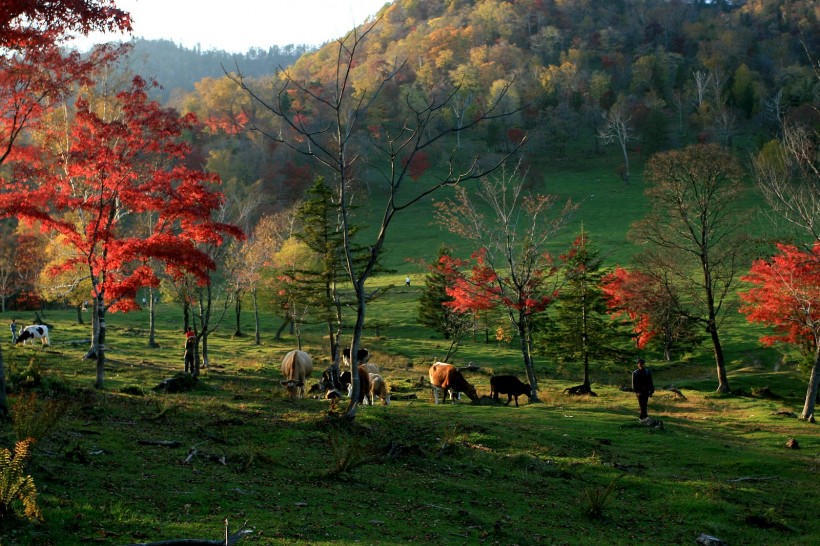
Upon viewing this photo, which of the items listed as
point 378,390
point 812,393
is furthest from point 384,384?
point 812,393

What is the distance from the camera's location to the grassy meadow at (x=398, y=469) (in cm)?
945

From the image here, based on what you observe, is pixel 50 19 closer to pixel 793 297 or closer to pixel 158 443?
pixel 158 443

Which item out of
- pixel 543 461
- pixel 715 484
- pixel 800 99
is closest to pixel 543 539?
pixel 543 461

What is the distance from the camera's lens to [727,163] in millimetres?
36094

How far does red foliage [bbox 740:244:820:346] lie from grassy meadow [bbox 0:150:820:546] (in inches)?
189

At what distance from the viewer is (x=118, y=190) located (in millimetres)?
22016

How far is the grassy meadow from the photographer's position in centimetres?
945

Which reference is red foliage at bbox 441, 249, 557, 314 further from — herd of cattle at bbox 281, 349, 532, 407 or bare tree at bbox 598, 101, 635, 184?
bare tree at bbox 598, 101, 635, 184

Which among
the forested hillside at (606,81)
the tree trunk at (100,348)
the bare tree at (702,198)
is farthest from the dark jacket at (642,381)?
the forested hillside at (606,81)

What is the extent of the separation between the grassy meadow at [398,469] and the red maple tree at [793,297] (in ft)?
13.8

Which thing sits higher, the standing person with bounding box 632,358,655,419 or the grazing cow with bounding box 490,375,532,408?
the standing person with bounding box 632,358,655,419

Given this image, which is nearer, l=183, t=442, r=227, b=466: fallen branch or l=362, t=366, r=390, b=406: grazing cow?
l=183, t=442, r=227, b=466: fallen branch

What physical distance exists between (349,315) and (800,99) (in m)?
104

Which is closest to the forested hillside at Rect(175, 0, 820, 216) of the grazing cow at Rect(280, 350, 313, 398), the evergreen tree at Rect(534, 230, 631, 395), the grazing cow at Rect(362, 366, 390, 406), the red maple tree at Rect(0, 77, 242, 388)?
the evergreen tree at Rect(534, 230, 631, 395)
